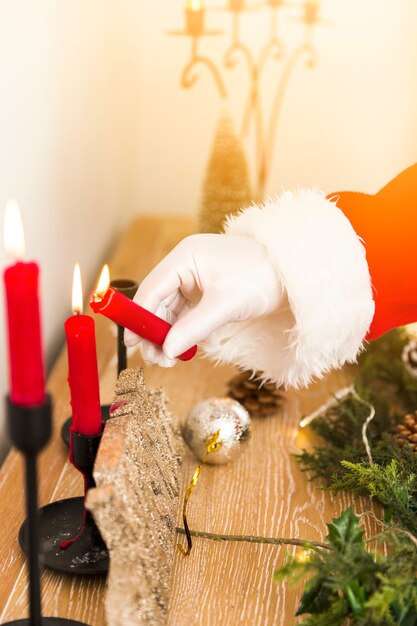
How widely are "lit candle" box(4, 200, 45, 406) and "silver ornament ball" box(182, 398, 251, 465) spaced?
363 mm

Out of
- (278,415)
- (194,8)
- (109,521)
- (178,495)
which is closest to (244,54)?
(194,8)

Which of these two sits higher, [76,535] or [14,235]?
[14,235]

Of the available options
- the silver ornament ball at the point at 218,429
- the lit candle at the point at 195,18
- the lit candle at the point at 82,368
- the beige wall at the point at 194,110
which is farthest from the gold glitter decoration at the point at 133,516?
the lit candle at the point at 195,18

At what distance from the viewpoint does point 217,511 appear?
741 mm

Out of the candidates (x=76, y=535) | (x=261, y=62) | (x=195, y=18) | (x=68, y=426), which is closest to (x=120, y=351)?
(x=68, y=426)

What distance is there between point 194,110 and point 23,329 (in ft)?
4.17

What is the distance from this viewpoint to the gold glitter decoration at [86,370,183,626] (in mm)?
536

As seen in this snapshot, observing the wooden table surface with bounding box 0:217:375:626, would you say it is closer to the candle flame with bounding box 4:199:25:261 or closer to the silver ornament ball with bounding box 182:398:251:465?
the silver ornament ball with bounding box 182:398:251:465

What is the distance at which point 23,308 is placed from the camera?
0.43 meters

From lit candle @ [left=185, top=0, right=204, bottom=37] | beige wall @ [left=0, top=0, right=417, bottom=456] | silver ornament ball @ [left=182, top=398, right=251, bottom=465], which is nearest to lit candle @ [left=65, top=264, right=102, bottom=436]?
silver ornament ball @ [left=182, top=398, right=251, bottom=465]

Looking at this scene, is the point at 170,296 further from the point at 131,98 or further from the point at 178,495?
the point at 131,98

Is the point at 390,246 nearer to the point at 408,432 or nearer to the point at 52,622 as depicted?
the point at 408,432

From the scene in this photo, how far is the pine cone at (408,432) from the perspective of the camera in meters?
0.79

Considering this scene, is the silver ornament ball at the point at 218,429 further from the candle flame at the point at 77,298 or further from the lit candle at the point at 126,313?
the candle flame at the point at 77,298
